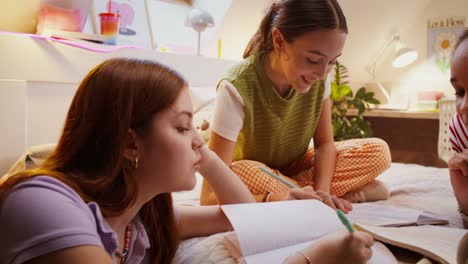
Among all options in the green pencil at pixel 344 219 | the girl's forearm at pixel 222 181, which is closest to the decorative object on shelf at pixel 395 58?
the girl's forearm at pixel 222 181

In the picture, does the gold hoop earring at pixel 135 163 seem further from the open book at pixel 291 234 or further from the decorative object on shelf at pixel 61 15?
the decorative object on shelf at pixel 61 15

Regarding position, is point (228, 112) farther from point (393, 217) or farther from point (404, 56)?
point (404, 56)

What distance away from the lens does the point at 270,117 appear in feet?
4.30

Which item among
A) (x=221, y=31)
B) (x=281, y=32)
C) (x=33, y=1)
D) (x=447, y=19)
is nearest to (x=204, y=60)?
(x=221, y=31)

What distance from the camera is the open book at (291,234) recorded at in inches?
27.8

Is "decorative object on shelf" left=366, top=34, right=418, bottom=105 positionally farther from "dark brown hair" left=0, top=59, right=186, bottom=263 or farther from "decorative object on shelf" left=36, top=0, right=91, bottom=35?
"dark brown hair" left=0, top=59, right=186, bottom=263

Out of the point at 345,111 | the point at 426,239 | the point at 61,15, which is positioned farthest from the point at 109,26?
the point at 345,111

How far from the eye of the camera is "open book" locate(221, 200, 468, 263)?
71 cm

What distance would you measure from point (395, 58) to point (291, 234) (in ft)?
8.73

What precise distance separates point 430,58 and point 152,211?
3.01 meters

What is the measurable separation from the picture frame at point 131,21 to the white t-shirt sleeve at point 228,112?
110 centimetres

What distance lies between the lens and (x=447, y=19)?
124 inches

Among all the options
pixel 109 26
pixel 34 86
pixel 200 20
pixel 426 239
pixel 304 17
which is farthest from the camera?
pixel 200 20

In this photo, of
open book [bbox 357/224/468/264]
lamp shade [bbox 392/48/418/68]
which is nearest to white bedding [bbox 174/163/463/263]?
open book [bbox 357/224/468/264]
